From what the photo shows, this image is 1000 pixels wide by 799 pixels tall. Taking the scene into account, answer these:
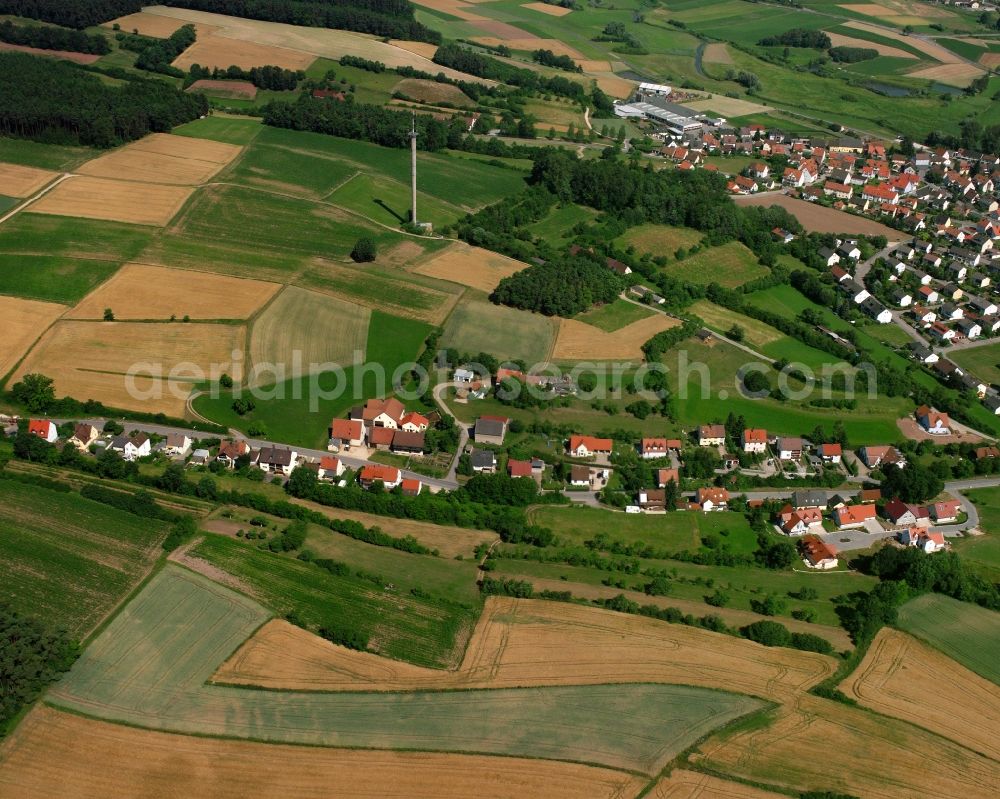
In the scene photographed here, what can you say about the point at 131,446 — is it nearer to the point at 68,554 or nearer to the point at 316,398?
the point at 68,554

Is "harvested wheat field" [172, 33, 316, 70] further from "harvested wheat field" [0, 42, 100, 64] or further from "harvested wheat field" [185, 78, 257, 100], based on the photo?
"harvested wheat field" [0, 42, 100, 64]

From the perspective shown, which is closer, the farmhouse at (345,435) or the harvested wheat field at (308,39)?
the farmhouse at (345,435)

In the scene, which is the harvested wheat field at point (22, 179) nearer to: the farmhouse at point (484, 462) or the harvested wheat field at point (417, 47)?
the farmhouse at point (484, 462)

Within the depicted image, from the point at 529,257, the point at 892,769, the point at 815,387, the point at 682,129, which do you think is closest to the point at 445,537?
the point at 892,769

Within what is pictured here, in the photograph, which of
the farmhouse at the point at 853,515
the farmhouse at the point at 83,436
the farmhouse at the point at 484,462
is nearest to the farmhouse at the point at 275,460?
the farmhouse at the point at 83,436

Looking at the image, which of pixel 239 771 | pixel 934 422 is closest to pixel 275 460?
pixel 239 771

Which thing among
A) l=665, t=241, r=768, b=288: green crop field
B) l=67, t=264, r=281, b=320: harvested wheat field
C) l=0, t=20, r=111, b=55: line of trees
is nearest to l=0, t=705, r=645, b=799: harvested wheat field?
l=67, t=264, r=281, b=320: harvested wheat field
